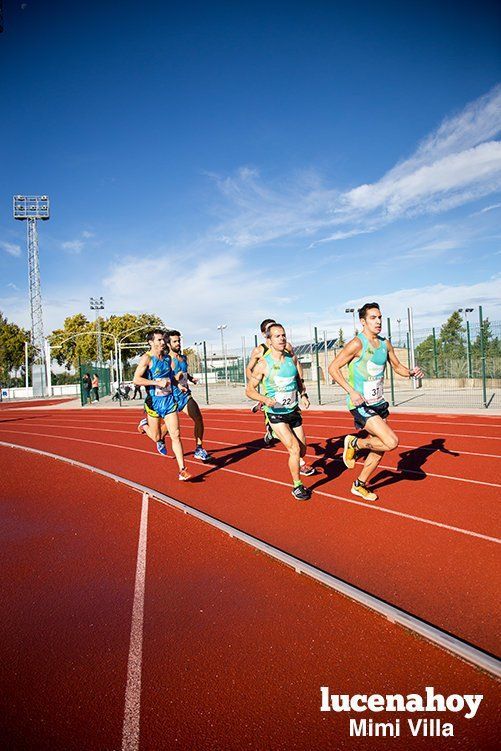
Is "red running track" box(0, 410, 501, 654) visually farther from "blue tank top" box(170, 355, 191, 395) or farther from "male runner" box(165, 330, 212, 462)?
"blue tank top" box(170, 355, 191, 395)

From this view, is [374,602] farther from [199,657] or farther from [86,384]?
[86,384]

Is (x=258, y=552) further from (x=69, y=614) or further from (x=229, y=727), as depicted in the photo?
(x=229, y=727)

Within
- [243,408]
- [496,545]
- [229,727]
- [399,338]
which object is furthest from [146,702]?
[399,338]

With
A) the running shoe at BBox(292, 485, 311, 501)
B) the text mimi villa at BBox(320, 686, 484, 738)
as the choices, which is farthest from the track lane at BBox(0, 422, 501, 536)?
the text mimi villa at BBox(320, 686, 484, 738)

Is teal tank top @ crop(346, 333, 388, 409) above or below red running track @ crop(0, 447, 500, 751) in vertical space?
above

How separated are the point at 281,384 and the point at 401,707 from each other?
3.68 metres

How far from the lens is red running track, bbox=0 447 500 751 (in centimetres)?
210

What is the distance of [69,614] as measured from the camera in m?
3.19

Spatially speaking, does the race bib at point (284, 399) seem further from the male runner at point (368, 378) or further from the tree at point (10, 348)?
the tree at point (10, 348)

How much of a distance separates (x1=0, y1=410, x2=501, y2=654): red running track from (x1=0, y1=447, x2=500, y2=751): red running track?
416mm

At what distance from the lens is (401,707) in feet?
7.28

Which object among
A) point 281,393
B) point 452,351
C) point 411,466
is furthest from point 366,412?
point 452,351

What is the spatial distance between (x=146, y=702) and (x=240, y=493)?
366 cm

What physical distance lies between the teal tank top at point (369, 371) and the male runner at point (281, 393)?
757 millimetres
